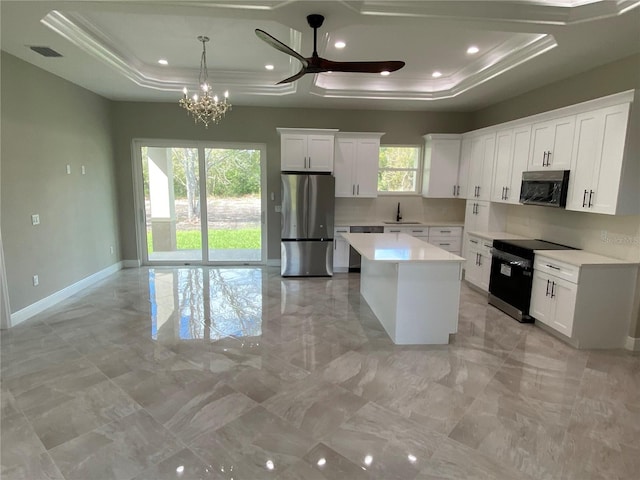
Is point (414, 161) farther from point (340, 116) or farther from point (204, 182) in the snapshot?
point (204, 182)

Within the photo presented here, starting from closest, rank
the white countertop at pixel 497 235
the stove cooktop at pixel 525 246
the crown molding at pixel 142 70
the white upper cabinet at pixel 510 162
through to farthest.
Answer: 1. the crown molding at pixel 142 70
2. the stove cooktop at pixel 525 246
3. the white upper cabinet at pixel 510 162
4. the white countertop at pixel 497 235

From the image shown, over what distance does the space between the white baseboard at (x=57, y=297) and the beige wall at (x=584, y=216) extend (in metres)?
6.32

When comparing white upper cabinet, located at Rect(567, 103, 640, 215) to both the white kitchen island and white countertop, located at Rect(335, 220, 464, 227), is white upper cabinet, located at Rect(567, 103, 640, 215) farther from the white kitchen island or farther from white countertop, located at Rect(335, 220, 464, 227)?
white countertop, located at Rect(335, 220, 464, 227)

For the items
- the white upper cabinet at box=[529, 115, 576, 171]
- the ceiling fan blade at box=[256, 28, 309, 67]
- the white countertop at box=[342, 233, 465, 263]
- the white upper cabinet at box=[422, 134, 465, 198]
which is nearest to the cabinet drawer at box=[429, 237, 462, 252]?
the white upper cabinet at box=[422, 134, 465, 198]

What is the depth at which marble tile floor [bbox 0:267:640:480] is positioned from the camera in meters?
2.03

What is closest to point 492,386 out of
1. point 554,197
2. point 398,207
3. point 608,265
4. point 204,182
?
point 608,265

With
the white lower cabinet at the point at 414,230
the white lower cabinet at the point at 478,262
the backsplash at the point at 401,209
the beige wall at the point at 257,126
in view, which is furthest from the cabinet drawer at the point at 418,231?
the beige wall at the point at 257,126

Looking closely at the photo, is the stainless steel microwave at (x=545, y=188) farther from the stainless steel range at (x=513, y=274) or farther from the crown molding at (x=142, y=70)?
the crown molding at (x=142, y=70)

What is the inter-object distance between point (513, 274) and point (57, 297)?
5.72 meters

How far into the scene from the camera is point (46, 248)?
14.1ft

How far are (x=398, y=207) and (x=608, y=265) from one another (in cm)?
355

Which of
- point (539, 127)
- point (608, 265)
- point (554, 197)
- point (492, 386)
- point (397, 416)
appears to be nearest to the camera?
point (397, 416)

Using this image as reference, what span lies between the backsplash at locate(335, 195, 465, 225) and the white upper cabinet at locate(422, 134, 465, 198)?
15.0 inches

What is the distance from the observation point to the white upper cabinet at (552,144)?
12.5 ft
